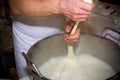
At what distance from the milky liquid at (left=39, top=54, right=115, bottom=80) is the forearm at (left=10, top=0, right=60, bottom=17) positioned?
217 mm

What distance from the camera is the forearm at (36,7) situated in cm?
78

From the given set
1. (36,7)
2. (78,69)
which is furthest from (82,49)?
(36,7)

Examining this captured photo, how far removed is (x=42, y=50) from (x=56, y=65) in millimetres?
105

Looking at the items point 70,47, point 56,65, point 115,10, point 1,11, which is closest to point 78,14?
point 70,47

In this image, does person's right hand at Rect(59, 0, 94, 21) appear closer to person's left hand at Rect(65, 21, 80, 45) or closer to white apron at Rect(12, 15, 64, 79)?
person's left hand at Rect(65, 21, 80, 45)

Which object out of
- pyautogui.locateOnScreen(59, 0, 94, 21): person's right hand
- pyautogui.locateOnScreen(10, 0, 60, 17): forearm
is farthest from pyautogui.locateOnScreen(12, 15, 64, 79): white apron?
pyautogui.locateOnScreen(59, 0, 94, 21): person's right hand

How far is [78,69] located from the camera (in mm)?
878

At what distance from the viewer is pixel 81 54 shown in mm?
998

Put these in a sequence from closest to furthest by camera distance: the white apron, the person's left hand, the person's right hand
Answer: the person's right hand → the person's left hand → the white apron

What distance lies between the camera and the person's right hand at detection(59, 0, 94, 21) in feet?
2.25

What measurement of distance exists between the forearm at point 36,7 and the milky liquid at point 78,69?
0.22m

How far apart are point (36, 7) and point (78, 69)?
0.27 metres

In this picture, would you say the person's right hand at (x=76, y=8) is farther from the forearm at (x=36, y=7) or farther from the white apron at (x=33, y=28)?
the white apron at (x=33, y=28)

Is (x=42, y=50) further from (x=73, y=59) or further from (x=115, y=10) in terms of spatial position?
(x=115, y=10)
